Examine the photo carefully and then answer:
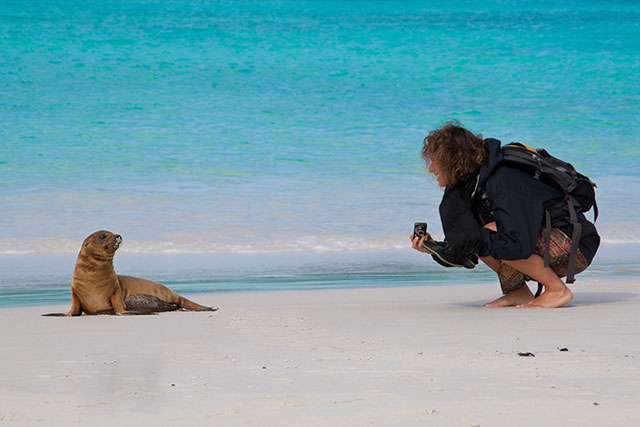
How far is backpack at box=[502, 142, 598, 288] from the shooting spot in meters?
4.33

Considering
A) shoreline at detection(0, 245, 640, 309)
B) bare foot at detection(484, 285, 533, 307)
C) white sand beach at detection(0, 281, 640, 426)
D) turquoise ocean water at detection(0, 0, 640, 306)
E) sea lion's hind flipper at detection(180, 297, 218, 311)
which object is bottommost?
white sand beach at detection(0, 281, 640, 426)

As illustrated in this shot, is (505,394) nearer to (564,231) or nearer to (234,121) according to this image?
(564,231)

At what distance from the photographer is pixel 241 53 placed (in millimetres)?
27766

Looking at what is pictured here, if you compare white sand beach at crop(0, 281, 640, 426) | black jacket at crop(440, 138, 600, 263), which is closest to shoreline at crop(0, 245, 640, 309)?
white sand beach at crop(0, 281, 640, 426)

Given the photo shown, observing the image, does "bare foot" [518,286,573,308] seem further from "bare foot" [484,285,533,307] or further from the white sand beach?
"bare foot" [484,285,533,307]

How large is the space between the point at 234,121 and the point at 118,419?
68.6 feet

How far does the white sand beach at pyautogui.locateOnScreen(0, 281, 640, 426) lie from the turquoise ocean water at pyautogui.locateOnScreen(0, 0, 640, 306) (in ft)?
6.86

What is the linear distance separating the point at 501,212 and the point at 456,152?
0.37 metres

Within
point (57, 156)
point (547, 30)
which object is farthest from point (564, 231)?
point (547, 30)

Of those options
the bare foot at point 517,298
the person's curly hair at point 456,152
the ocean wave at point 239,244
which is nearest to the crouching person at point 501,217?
the person's curly hair at point 456,152

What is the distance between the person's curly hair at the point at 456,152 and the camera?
14.0ft

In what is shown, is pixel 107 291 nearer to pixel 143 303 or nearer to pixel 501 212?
pixel 143 303

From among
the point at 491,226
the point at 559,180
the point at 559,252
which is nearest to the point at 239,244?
the point at 491,226

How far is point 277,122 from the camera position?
74.9 feet
